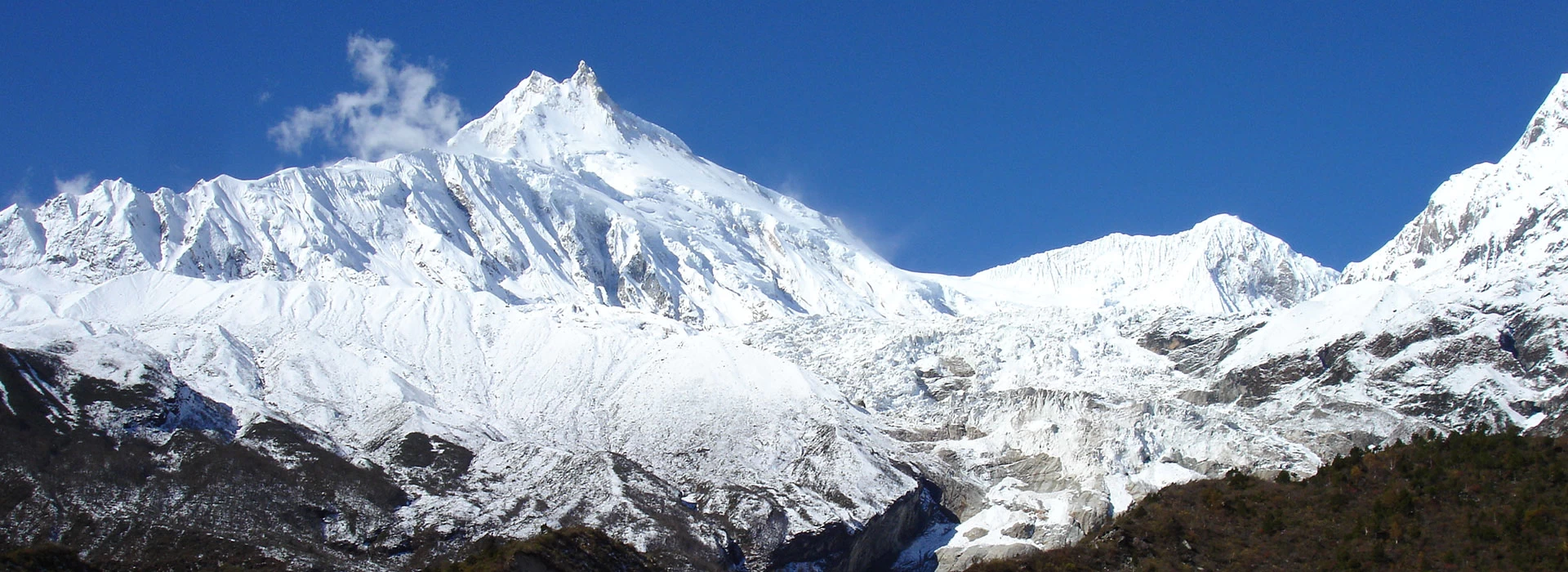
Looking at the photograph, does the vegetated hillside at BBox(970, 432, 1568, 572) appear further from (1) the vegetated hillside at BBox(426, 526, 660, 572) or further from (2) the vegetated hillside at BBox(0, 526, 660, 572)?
(2) the vegetated hillside at BBox(0, 526, 660, 572)

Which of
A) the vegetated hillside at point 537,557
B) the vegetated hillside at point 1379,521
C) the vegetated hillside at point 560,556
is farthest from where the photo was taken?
the vegetated hillside at point 560,556

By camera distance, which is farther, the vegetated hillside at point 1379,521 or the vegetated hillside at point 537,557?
the vegetated hillside at point 537,557

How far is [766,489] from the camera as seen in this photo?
629 feet

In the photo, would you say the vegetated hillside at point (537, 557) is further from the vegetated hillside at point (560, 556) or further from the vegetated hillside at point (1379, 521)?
the vegetated hillside at point (1379, 521)

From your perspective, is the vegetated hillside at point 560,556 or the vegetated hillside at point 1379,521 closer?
the vegetated hillside at point 1379,521

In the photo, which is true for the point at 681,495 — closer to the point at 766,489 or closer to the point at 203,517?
the point at 766,489

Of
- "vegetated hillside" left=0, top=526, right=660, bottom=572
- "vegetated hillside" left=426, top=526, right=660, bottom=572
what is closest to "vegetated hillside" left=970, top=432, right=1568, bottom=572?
"vegetated hillside" left=426, top=526, right=660, bottom=572

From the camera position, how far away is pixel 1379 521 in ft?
281

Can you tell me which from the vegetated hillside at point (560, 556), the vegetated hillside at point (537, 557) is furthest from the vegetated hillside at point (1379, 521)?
the vegetated hillside at point (537, 557)

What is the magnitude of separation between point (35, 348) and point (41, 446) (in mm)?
29329

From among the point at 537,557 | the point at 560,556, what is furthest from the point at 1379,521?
the point at 560,556

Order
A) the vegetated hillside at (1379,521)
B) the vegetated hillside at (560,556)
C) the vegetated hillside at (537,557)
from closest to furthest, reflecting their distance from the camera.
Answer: the vegetated hillside at (1379,521) < the vegetated hillside at (537,557) < the vegetated hillside at (560,556)

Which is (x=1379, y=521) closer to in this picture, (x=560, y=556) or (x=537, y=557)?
(x=537, y=557)

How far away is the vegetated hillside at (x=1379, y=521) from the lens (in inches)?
3132
